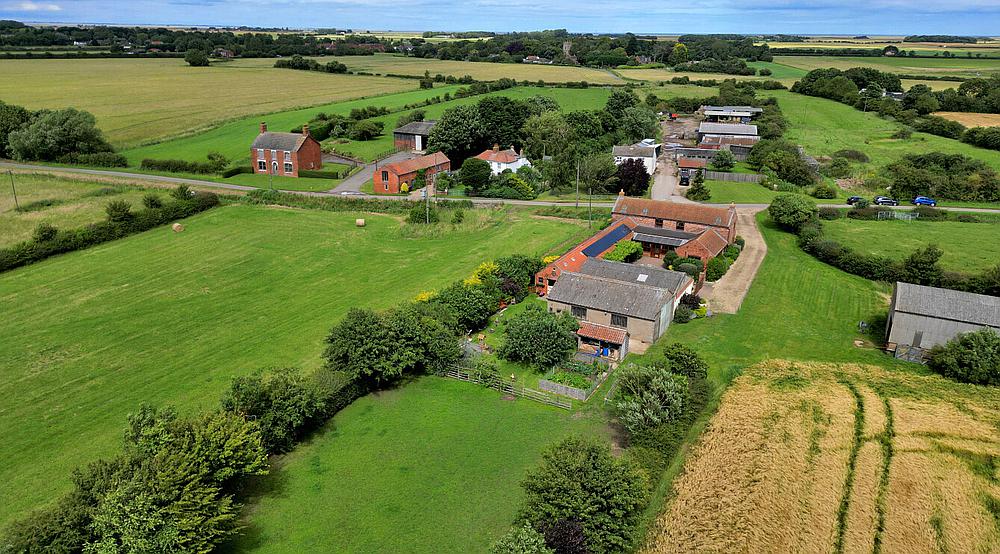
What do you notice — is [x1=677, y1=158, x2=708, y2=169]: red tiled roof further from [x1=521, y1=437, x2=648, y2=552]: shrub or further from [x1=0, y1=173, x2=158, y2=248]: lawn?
[x1=521, y1=437, x2=648, y2=552]: shrub

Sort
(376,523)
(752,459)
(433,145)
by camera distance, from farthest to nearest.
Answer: (433,145), (752,459), (376,523)

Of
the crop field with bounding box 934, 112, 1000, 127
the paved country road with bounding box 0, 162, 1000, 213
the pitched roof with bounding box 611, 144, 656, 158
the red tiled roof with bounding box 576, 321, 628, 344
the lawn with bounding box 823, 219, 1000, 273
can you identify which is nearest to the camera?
the red tiled roof with bounding box 576, 321, 628, 344

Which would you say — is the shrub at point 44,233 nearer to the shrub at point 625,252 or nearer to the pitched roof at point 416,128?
the shrub at point 625,252

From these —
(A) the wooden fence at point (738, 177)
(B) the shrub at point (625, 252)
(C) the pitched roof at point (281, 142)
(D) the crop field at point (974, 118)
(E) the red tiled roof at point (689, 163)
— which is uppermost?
(D) the crop field at point (974, 118)

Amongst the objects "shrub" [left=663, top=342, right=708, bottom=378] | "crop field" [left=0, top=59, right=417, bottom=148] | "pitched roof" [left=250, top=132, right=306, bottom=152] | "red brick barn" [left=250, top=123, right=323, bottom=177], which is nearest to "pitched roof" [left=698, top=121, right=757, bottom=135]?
"red brick barn" [left=250, top=123, right=323, bottom=177]

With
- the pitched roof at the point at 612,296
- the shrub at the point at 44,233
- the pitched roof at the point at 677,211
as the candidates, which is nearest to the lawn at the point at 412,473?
the pitched roof at the point at 612,296

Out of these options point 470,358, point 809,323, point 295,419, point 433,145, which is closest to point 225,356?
point 295,419

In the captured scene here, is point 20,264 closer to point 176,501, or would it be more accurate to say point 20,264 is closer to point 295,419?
point 295,419
